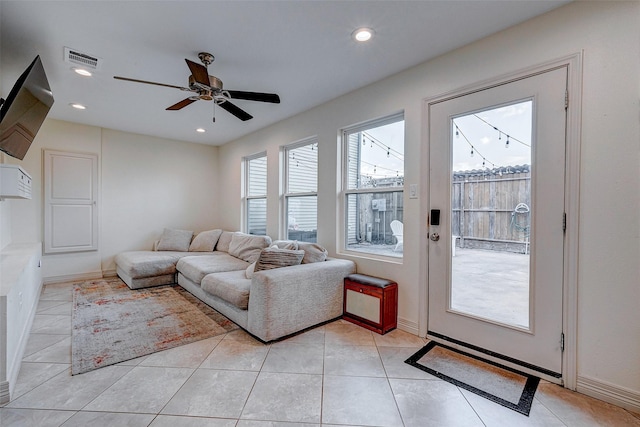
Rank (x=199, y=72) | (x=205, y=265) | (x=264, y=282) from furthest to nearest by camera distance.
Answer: (x=205, y=265) < (x=264, y=282) < (x=199, y=72)

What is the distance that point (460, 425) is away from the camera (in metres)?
1.57

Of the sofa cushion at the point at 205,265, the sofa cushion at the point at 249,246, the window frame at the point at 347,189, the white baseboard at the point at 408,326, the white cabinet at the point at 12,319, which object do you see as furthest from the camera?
the sofa cushion at the point at 249,246

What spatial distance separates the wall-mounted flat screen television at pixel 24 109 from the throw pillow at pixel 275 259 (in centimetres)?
213

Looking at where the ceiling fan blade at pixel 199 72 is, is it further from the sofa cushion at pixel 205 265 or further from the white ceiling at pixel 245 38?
the sofa cushion at pixel 205 265

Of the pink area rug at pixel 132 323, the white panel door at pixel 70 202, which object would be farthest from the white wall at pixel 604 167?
the white panel door at pixel 70 202

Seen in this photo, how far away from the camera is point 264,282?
8.23 feet

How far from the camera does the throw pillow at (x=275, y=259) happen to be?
283cm

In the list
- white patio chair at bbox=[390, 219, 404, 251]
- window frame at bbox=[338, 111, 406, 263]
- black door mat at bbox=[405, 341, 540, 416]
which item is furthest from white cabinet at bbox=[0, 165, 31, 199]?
black door mat at bbox=[405, 341, 540, 416]

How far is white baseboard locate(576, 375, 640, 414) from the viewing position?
1671mm

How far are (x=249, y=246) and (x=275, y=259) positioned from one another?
1.55m

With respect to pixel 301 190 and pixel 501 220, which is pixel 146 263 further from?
pixel 501 220

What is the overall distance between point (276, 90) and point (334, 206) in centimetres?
147

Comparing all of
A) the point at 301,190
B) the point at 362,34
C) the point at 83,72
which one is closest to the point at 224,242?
the point at 301,190

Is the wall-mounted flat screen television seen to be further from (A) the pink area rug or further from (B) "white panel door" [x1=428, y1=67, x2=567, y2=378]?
(B) "white panel door" [x1=428, y1=67, x2=567, y2=378]
